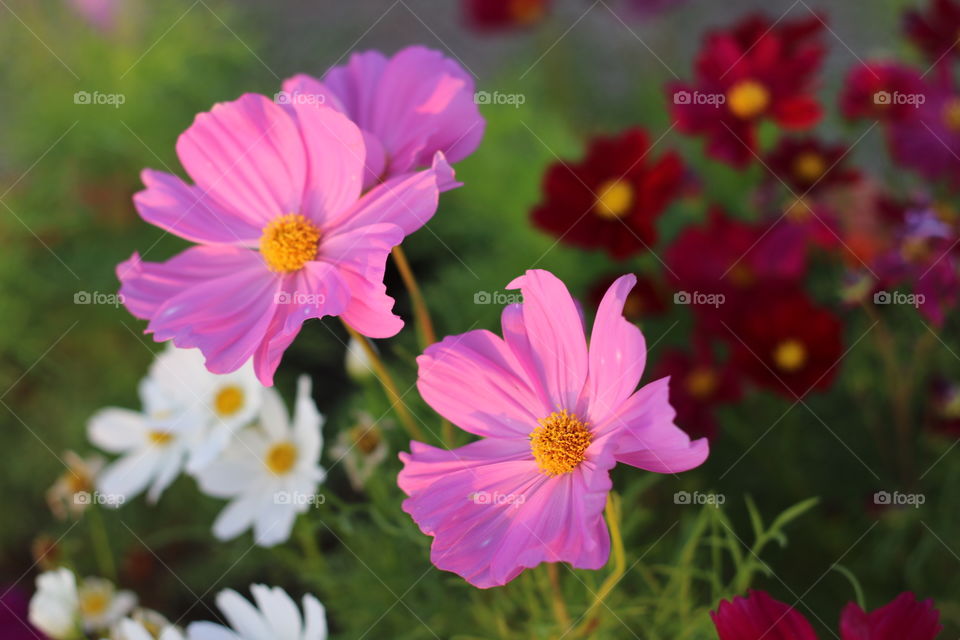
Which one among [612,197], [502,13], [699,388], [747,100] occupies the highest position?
[502,13]

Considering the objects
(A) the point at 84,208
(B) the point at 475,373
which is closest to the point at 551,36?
(A) the point at 84,208

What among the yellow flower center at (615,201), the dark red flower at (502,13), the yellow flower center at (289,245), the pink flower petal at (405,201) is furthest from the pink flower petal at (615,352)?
the dark red flower at (502,13)

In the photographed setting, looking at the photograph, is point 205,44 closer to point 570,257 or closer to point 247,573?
point 570,257

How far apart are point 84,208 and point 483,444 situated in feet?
3.98

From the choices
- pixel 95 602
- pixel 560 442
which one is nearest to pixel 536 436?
pixel 560 442

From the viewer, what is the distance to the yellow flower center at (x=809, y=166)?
99 cm

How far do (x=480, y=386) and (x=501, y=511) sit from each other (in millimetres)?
78

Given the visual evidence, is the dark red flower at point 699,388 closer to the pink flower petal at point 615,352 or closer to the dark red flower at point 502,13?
the pink flower petal at point 615,352

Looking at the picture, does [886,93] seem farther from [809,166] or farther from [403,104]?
[403,104]

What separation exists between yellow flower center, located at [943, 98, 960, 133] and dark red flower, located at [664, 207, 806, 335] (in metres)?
0.27

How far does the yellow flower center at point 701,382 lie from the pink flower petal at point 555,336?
47 cm

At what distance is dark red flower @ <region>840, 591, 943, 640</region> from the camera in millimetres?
489

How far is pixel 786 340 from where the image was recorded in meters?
0.92

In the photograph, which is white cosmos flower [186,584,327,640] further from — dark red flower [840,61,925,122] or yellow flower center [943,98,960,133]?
yellow flower center [943,98,960,133]
